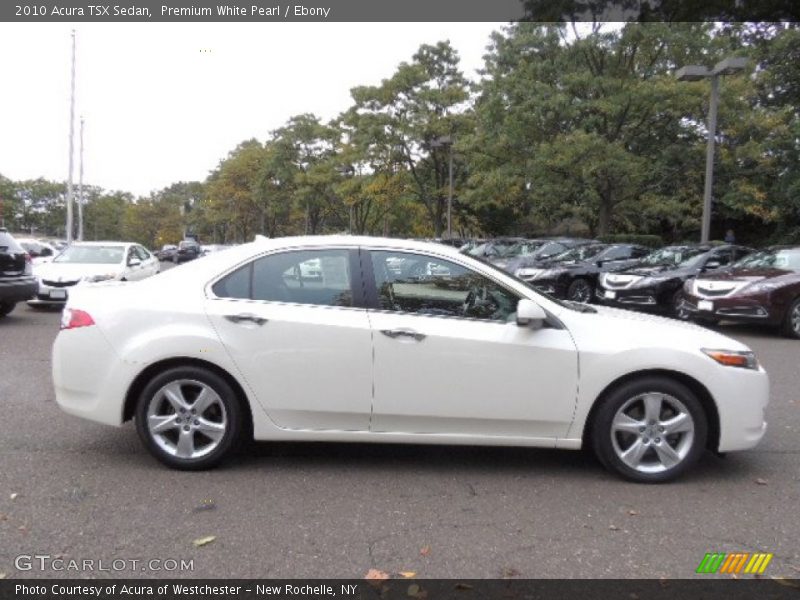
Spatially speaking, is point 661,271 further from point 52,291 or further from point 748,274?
point 52,291

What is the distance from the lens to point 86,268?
13602mm

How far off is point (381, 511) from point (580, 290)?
13.0m

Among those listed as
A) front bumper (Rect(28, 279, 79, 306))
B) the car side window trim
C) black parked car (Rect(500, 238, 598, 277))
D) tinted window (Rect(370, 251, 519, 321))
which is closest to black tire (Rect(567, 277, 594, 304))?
black parked car (Rect(500, 238, 598, 277))

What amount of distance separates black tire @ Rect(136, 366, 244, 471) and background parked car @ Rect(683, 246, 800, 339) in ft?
30.5

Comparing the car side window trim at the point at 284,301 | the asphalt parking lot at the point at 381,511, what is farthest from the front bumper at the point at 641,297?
the car side window trim at the point at 284,301

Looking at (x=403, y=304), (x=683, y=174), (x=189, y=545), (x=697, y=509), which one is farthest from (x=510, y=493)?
(x=683, y=174)

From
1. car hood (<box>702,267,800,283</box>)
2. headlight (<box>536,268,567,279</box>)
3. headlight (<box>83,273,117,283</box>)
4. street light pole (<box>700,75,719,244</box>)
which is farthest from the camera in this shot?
street light pole (<box>700,75,719,244</box>)

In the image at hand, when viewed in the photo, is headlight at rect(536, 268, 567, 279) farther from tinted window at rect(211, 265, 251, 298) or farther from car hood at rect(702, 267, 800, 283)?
tinted window at rect(211, 265, 251, 298)

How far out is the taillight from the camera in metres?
4.44

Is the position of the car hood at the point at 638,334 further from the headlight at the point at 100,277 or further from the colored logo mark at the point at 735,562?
the headlight at the point at 100,277

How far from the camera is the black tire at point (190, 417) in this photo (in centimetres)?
432

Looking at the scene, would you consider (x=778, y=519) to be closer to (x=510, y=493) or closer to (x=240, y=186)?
(x=510, y=493)

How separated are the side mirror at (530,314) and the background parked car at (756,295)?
8.16 metres

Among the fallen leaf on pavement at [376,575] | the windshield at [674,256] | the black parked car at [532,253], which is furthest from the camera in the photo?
the black parked car at [532,253]
